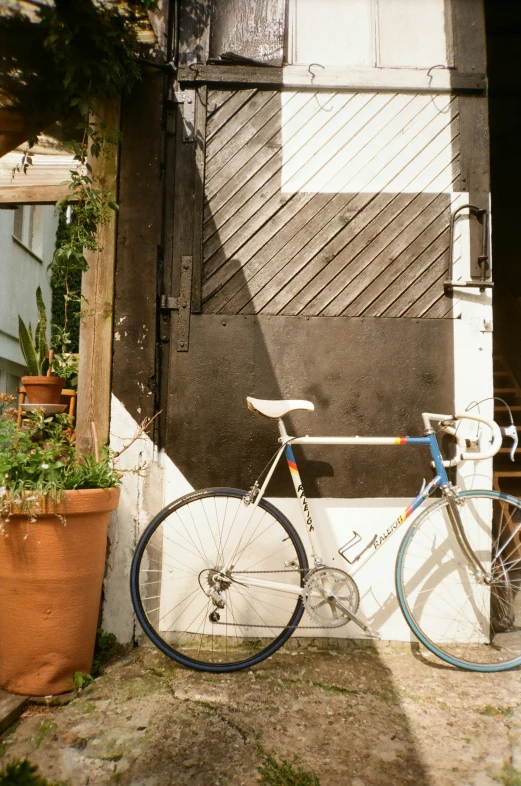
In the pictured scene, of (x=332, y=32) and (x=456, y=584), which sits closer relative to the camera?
(x=456, y=584)

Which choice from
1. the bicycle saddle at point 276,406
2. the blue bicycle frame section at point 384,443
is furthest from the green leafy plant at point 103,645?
the bicycle saddle at point 276,406

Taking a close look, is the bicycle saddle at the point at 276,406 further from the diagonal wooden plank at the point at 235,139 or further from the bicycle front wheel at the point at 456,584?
the diagonal wooden plank at the point at 235,139

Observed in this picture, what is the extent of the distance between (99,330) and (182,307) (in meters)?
0.54

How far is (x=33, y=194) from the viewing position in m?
3.29

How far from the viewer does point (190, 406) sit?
10.2ft

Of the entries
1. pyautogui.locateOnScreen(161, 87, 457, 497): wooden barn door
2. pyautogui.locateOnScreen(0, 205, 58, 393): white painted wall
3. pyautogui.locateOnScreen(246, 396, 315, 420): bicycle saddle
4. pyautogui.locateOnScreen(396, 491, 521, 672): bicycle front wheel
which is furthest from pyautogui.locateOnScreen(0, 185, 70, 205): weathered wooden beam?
pyautogui.locateOnScreen(0, 205, 58, 393): white painted wall

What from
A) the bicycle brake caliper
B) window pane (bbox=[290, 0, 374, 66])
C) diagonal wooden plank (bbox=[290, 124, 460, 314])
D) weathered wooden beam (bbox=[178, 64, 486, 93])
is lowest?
the bicycle brake caliper

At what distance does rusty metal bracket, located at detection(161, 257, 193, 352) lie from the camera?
3.14 m

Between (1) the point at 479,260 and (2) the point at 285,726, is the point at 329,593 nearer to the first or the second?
(2) the point at 285,726

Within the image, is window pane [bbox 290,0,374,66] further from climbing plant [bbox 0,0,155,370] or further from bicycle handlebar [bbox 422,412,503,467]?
bicycle handlebar [bbox 422,412,503,467]

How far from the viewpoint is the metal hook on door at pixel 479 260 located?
3.14 metres

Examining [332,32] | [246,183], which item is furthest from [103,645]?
[332,32]

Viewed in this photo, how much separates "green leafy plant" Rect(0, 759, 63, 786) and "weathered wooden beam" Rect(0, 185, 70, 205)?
3.01 meters

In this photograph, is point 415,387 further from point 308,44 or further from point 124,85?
point 124,85
